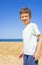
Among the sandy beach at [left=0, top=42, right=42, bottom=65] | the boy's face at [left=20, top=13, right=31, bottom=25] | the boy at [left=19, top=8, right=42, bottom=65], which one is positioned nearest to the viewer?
the boy at [left=19, top=8, right=42, bottom=65]

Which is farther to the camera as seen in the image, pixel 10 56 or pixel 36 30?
pixel 10 56

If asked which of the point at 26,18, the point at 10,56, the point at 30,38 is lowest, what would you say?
the point at 10,56

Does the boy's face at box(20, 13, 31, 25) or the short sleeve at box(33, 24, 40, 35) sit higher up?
the boy's face at box(20, 13, 31, 25)

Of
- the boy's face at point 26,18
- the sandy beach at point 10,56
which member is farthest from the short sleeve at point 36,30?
the sandy beach at point 10,56

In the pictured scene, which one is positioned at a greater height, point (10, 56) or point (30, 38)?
point (30, 38)

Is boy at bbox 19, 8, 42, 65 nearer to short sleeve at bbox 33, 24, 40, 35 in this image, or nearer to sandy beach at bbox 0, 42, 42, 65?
short sleeve at bbox 33, 24, 40, 35

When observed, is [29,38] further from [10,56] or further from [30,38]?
[10,56]

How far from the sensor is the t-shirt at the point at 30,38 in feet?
12.4

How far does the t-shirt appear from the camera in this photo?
3.77 metres

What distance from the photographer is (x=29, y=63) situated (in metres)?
3.78

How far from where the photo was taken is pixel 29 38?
3818 mm

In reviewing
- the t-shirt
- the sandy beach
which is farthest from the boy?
the sandy beach

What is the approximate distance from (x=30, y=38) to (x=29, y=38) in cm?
2

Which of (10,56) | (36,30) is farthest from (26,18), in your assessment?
(10,56)
